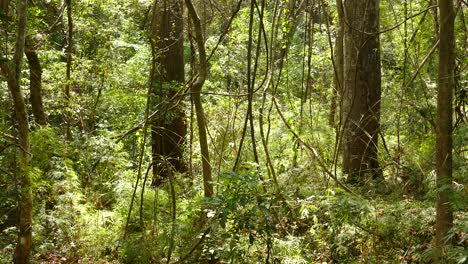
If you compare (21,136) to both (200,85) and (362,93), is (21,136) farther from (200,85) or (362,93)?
(362,93)

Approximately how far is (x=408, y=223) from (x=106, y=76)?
19.6 ft

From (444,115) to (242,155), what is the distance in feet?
14.0

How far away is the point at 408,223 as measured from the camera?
4.93 meters

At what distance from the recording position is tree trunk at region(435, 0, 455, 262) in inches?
140

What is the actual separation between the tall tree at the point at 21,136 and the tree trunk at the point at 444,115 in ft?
12.3

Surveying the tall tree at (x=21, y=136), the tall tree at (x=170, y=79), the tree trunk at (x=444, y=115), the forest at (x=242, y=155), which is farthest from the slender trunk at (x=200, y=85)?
the tall tree at (x=170, y=79)

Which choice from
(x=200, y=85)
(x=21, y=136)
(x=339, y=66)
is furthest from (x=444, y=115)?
(x=339, y=66)

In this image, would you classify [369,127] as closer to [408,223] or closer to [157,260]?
[408,223]

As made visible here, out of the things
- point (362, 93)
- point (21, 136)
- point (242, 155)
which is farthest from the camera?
point (242, 155)

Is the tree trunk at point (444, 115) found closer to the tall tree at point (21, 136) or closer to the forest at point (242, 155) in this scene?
the forest at point (242, 155)

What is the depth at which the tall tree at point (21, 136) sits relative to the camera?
491 cm

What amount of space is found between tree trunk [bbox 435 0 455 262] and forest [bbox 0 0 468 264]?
0.01 meters

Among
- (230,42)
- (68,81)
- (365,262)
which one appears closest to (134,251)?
(365,262)

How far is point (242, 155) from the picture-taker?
7605 mm
